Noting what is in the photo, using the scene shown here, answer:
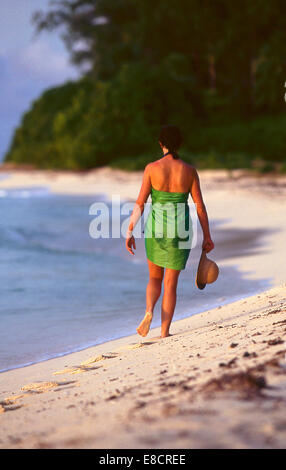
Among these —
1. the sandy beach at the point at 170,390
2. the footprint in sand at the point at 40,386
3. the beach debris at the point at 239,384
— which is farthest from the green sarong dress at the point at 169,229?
the beach debris at the point at 239,384

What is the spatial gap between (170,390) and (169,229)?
172 centimetres

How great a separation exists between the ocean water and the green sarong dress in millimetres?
1037

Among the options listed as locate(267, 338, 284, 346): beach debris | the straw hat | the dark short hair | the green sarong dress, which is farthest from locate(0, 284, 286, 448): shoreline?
the dark short hair

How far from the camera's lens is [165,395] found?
273cm

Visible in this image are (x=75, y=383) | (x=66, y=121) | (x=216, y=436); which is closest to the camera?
(x=216, y=436)

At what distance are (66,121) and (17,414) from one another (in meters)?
30.2

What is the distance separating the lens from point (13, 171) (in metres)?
34.3

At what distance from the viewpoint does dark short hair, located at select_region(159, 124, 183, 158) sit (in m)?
4.28

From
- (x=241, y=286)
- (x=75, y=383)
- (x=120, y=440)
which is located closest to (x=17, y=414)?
(x=75, y=383)

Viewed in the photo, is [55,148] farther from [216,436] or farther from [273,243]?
[216,436]

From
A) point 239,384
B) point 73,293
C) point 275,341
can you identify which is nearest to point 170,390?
point 239,384

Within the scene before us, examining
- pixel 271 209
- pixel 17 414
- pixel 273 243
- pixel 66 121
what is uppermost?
pixel 66 121

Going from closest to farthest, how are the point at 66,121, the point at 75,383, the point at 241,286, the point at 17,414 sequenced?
the point at 17,414 → the point at 75,383 → the point at 241,286 → the point at 66,121

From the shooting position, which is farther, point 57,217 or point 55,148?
point 55,148
